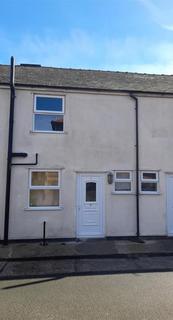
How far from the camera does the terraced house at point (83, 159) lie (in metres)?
11.6

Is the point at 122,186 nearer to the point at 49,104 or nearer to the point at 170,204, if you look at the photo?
the point at 170,204

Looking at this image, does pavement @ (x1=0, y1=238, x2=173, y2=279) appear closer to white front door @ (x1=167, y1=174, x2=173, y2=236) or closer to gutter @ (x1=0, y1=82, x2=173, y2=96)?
white front door @ (x1=167, y1=174, x2=173, y2=236)

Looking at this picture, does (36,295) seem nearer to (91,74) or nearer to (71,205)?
(71,205)

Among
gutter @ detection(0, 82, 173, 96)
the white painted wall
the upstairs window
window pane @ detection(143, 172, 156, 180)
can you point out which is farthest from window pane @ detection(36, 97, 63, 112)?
window pane @ detection(143, 172, 156, 180)

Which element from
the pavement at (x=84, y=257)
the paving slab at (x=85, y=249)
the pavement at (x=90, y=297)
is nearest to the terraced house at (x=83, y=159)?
the paving slab at (x=85, y=249)

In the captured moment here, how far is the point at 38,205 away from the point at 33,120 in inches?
125

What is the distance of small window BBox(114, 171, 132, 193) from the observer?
40.2 ft

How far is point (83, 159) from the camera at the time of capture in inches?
477

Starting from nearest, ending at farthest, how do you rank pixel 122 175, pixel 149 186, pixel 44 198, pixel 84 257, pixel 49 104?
pixel 84 257 < pixel 44 198 < pixel 49 104 < pixel 122 175 < pixel 149 186

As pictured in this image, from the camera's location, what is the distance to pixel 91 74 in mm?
14977

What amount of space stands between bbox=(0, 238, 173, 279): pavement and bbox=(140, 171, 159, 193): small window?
76.2 inches

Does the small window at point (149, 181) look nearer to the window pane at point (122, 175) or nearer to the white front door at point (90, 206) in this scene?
the window pane at point (122, 175)

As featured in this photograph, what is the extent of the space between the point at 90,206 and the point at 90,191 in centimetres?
56

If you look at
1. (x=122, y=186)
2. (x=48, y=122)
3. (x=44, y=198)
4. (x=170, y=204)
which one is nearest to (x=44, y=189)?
(x=44, y=198)
